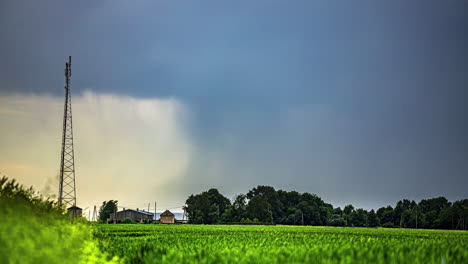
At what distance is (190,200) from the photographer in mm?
109875

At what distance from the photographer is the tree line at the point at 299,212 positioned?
96500 mm

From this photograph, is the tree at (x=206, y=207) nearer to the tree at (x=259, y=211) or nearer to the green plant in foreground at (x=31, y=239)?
the tree at (x=259, y=211)

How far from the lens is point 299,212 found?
350ft

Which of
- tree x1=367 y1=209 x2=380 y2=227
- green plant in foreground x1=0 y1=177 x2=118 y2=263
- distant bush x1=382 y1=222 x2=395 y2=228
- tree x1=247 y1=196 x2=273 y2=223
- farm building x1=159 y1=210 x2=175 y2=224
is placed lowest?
distant bush x1=382 y1=222 x2=395 y2=228

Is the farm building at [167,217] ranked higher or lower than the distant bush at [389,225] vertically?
higher

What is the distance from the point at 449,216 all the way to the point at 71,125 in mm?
87415

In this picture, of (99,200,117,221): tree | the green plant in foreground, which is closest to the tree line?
(99,200,117,221): tree

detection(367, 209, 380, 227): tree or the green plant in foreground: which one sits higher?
the green plant in foreground

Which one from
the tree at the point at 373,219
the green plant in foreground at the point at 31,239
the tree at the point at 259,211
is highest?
the green plant in foreground at the point at 31,239

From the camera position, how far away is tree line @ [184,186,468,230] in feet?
317

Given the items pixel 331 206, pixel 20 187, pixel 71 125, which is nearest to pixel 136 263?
pixel 20 187

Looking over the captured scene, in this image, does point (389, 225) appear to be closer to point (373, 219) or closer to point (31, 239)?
point (373, 219)

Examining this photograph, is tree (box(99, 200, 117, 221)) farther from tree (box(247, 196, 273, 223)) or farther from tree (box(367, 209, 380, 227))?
tree (box(367, 209, 380, 227))

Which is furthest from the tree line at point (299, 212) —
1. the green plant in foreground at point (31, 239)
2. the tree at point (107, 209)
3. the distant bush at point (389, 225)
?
the green plant in foreground at point (31, 239)
